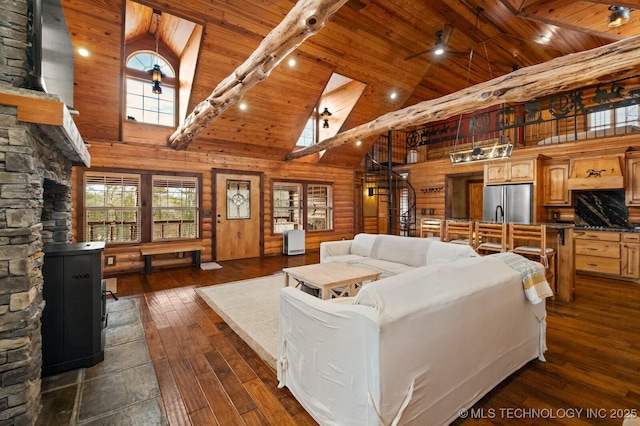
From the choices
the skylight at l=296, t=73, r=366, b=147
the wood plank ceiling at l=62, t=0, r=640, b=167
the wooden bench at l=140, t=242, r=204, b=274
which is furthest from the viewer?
the skylight at l=296, t=73, r=366, b=147

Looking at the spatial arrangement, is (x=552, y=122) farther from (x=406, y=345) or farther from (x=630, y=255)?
(x=406, y=345)

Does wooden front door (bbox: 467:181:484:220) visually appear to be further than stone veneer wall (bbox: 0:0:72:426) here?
Yes

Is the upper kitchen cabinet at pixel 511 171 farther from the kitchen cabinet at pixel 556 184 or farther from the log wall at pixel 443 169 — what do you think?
the kitchen cabinet at pixel 556 184

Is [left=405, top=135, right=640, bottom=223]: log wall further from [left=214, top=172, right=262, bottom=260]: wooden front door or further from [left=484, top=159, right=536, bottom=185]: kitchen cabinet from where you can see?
[left=214, top=172, right=262, bottom=260]: wooden front door

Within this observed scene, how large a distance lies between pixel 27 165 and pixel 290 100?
494cm

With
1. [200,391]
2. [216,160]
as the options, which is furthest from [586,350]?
[216,160]

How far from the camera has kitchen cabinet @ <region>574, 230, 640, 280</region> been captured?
4.66 metres

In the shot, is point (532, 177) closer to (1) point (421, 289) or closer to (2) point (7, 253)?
(1) point (421, 289)

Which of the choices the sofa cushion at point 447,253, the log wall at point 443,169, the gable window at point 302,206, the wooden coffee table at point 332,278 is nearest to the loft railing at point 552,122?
the log wall at point 443,169

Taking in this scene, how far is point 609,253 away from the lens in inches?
193

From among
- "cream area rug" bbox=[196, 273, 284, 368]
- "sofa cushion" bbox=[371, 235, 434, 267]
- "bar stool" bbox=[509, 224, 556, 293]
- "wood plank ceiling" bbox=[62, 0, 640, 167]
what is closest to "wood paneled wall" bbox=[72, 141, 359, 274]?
"wood plank ceiling" bbox=[62, 0, 640, 167]

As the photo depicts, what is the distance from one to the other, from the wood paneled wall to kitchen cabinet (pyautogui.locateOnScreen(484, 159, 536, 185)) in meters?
3.82

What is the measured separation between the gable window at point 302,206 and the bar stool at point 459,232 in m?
3.88

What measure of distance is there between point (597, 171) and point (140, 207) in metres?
8.77
